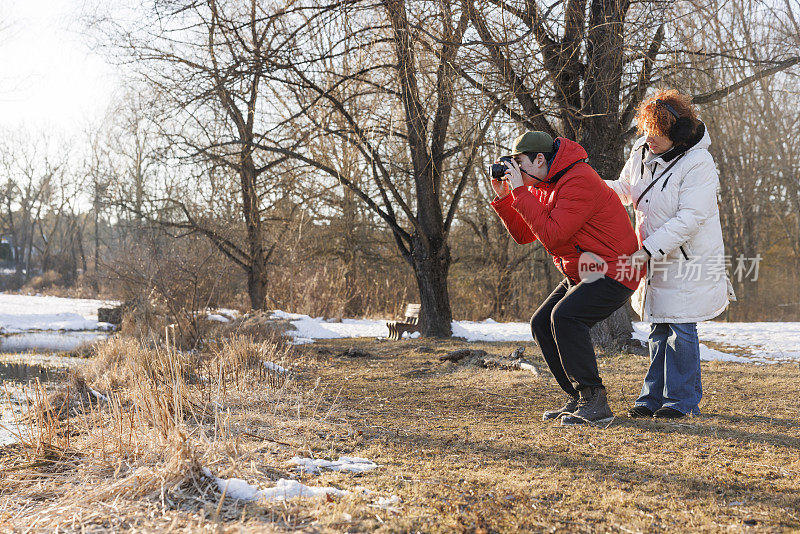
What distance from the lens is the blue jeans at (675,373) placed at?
399 cm

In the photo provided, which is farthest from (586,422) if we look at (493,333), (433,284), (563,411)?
(493,333)

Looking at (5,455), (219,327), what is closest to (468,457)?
(5,455)

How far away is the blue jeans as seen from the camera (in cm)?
399

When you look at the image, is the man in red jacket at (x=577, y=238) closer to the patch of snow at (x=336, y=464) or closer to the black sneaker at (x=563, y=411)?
the black sneaker at (x=563, y=411)

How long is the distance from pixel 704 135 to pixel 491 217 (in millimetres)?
16449

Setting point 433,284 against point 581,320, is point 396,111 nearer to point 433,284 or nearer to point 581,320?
point 433,284

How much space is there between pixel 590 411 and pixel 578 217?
3.88 feet

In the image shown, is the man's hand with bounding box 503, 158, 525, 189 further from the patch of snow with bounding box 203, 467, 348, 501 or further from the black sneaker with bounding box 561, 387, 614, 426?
the patch of snow with bounding box 203, 467, 348, 501

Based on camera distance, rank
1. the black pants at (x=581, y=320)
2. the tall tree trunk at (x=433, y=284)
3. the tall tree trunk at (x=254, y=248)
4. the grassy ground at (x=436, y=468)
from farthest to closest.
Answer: the tall tree trunk at (x=254, y=248) < the tall tree trunk at (x=433, y=284) < the black pants at (x=581, y=320) < the grassy ground at (x=436, y=468)

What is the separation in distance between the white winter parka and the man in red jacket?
26cm

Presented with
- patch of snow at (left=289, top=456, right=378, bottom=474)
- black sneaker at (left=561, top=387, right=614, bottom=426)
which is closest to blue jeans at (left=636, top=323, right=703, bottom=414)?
black sneaker at (left=561, top=387, right=614, bottom=426)

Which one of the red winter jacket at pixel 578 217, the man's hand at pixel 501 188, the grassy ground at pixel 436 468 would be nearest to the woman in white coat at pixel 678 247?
the red winter jacket at pixel 578 217

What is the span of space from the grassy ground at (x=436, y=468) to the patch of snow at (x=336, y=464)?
0.07 meters

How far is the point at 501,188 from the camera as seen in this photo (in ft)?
13.1
